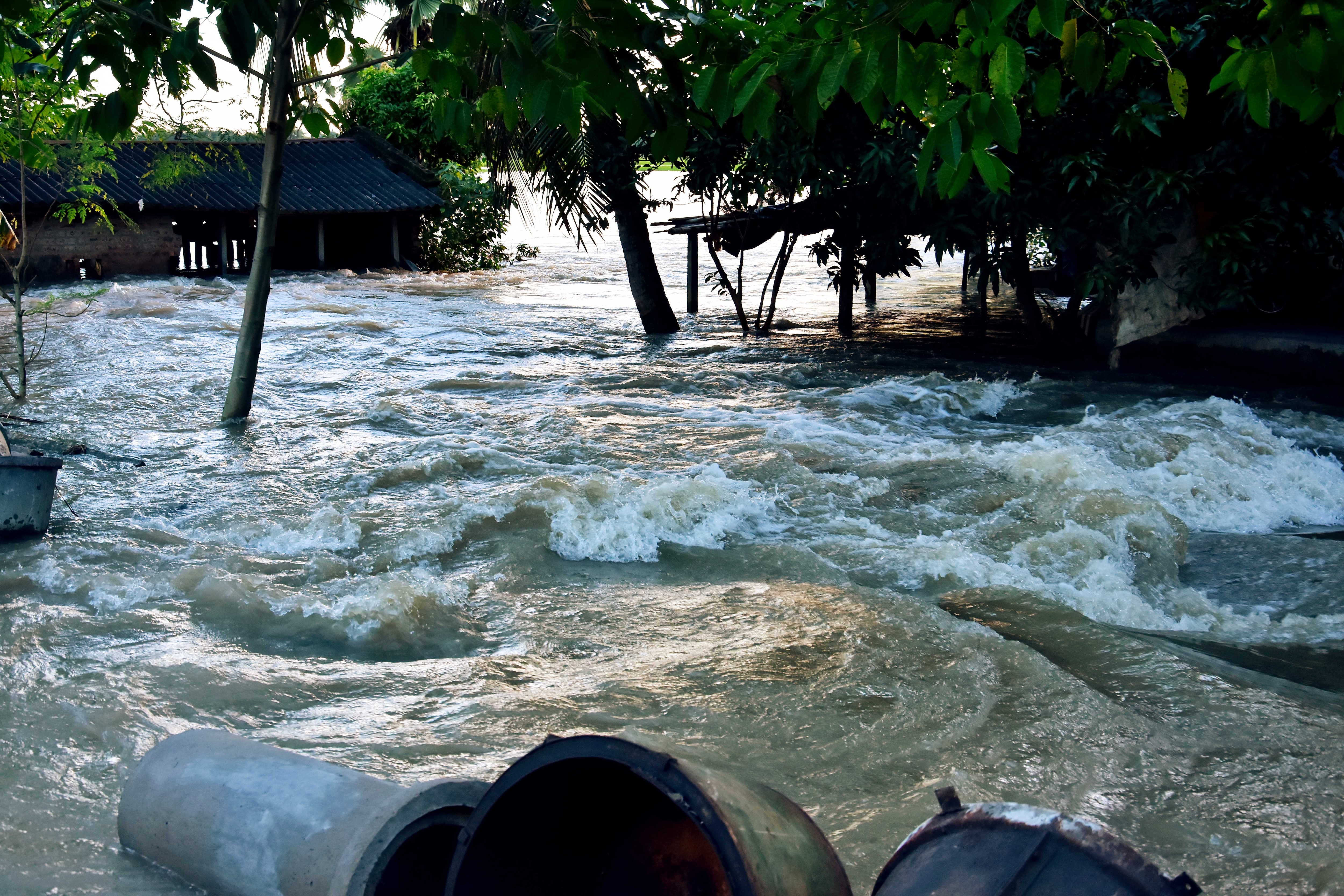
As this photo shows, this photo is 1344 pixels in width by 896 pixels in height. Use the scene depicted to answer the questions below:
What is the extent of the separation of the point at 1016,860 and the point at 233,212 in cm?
2255

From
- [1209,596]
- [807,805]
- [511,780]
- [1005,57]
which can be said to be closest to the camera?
[511,780]

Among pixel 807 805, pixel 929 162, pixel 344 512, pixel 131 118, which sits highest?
pixel 131 118

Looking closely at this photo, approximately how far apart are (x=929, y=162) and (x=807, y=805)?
2135mm

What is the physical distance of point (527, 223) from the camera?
14.0m

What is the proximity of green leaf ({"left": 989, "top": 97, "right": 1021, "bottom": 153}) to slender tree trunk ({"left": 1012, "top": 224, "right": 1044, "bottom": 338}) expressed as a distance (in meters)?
9.57

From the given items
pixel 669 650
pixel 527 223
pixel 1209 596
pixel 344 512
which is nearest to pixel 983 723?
pixel 669 650

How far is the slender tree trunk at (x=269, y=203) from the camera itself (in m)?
7.75

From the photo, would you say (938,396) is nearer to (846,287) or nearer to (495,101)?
(846,287)

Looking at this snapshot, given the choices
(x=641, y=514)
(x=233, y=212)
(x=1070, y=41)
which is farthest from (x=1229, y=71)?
(x=233, y=212)

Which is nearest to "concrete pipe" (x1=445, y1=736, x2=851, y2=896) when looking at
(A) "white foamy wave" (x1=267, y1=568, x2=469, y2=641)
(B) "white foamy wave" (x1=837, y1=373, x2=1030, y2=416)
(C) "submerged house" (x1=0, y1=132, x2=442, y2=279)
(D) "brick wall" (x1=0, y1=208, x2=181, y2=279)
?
(A) "white foamy wave" (x1=267, y1=568, x2=469, y2=641)

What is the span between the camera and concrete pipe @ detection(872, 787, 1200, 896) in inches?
71.3

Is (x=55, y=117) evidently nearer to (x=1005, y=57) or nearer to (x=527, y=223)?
(x=527, y=223)

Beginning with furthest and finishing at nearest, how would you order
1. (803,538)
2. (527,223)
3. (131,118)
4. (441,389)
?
(527,223) → (441,389) → (803,538) → (131,118)

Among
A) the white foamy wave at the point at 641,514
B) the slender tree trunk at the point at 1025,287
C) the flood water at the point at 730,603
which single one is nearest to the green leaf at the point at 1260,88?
the flood water at the point at 730,603
